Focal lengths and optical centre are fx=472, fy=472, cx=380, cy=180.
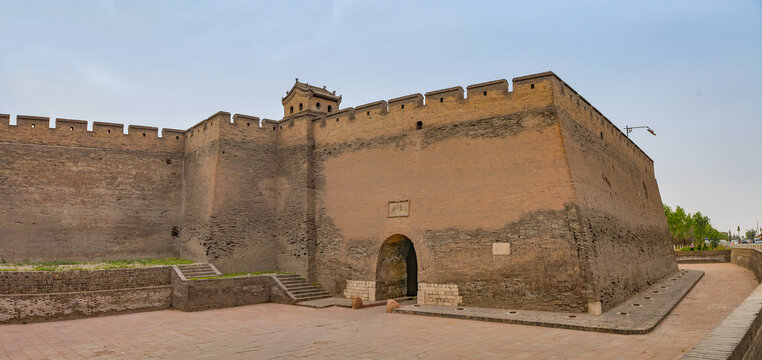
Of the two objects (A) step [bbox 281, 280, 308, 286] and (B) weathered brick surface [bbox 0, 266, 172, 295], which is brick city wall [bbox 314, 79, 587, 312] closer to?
(A) step [bbox 281, 280, 308, 286]

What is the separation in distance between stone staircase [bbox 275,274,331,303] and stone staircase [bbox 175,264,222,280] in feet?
6.56

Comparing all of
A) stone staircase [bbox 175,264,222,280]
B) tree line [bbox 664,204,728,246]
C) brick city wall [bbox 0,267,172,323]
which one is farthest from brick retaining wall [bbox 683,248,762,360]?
tree line [bbox 664,204,728,246]

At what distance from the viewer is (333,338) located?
8.54 metres

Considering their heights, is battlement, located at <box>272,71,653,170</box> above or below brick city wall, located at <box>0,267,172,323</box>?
above

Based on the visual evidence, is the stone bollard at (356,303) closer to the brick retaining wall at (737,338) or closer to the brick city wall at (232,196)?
the brick city wall at (232,196)

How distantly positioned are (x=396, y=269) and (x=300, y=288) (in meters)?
3.03

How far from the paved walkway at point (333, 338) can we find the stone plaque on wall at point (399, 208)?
312 centimetres

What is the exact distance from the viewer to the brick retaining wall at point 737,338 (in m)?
4.54

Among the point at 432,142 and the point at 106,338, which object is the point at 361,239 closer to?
the point at 432,142

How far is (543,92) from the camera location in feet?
38.4

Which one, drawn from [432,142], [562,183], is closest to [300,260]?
[432,142]

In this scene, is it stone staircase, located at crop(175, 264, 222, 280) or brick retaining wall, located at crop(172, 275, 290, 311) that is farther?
stone staircase, located at crop(175, 264, 222, 280)

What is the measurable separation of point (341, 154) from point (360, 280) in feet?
13.6

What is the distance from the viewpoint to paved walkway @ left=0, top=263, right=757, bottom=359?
23.6 ft
